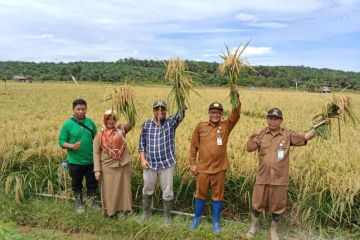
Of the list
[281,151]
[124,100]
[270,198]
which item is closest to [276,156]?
[281,151]

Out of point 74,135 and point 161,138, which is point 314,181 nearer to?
point 161,138

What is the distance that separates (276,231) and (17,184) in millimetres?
3952

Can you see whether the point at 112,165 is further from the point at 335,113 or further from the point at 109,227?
the point at 335,113

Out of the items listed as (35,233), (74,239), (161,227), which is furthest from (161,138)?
(35,233)

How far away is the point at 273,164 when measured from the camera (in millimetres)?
5211

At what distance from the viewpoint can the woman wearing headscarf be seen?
5.81m

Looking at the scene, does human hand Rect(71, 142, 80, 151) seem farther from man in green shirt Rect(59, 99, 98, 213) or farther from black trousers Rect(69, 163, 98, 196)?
black trousers Rect(69, 163, 98, 196)

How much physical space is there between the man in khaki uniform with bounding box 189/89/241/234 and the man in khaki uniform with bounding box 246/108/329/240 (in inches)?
15.1

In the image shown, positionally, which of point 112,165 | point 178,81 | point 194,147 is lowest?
point 112,165

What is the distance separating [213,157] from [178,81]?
1098mm

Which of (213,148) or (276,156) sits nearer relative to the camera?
(276,156)

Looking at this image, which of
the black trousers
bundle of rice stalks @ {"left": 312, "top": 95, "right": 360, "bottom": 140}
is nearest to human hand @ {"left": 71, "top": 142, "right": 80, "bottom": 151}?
the black trousers

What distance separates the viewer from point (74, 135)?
6070 mm

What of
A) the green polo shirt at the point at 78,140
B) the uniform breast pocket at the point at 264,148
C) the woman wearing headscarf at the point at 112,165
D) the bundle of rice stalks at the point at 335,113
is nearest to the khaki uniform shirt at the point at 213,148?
the uniform breast pocket at the point at 264,148
